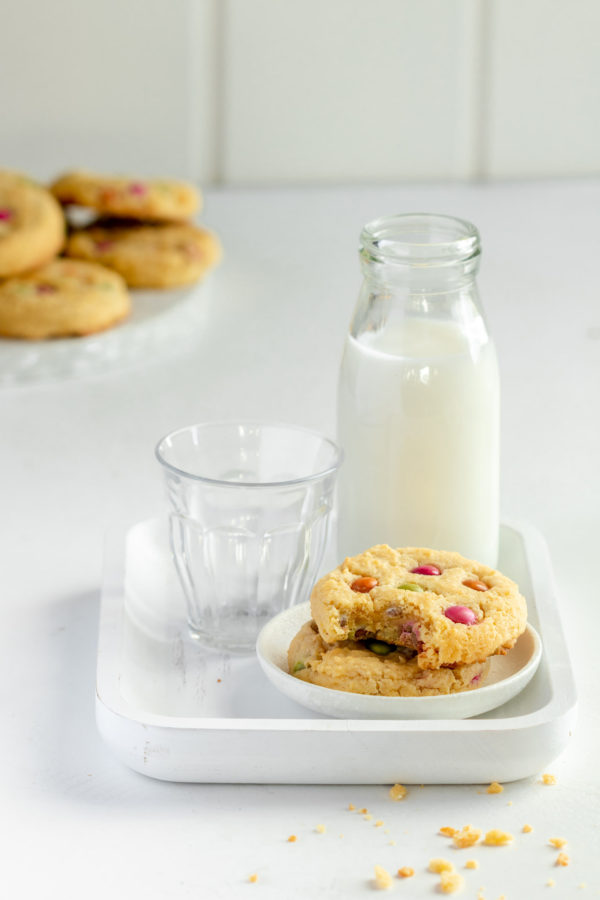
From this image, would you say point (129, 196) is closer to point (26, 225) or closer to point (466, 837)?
point (26, 225)

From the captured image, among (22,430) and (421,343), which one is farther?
(22,430)

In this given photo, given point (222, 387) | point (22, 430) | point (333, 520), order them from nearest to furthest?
point (333, 520) → point (22, 430) → point (222, 387)

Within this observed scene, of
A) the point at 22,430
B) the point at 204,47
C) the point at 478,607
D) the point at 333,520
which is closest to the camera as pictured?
the point at 478,607

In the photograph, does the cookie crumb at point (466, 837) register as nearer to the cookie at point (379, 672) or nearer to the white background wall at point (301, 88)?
the cookie at point (379, 672)

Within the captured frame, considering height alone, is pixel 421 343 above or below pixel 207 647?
above

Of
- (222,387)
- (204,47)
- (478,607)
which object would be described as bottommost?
(222,387)

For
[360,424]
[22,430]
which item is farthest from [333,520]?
[22,430]

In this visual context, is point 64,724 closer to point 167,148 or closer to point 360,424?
point 360,424
